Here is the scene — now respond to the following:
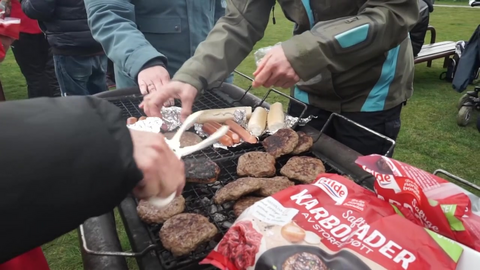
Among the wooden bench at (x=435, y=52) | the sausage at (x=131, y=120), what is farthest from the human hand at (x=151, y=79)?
the wooden bench at (x=435, y=52)

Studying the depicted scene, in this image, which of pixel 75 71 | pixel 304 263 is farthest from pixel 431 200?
pixel 75 71

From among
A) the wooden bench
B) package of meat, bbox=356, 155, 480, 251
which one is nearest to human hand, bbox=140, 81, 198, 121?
package of meat, bbox=356, 155, 480, 251

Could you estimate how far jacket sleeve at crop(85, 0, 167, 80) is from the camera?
6.66ft

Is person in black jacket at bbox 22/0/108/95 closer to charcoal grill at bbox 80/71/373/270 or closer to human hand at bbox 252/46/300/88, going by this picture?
charcoal grill at bbox 80/71/373/270

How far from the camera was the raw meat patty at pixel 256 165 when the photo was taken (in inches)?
61.1

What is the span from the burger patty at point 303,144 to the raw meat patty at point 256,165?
0.13m

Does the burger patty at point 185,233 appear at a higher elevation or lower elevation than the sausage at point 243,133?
higher

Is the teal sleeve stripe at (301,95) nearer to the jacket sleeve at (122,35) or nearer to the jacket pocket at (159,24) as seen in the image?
the jacket sleeve at (122,35)

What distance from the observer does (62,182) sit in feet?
2.13

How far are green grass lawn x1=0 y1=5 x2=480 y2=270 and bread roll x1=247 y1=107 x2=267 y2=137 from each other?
5.00 ft

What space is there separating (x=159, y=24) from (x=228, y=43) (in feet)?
2.51

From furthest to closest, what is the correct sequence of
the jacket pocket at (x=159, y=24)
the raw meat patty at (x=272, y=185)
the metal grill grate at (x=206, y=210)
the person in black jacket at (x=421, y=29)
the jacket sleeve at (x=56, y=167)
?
1. the person in black jacket at (x=421, y=29)
2. the jacket pocket at (x=159, y=24)
3. the raw meat patty at (x=272, y=185)
4. the metal grill grate at (x=206, y=210)
5. the jacket sleeve at (x=56, y=167)

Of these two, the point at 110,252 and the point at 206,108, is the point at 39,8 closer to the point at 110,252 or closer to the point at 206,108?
the point at 206,108

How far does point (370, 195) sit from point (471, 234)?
28cm
